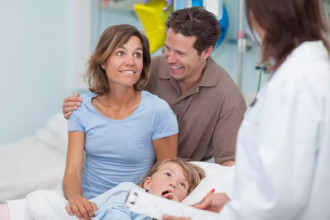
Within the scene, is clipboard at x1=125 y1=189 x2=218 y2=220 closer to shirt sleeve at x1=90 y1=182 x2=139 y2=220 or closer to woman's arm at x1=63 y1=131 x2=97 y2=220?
shirt sleeve at x1=90 y1=182 x2=139 y2=220

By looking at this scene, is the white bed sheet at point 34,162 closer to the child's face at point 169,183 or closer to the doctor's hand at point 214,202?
the child's face at point 169,183

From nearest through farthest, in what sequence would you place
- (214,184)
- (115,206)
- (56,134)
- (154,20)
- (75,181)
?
1. (115,206)
2. (214,184)
3. (75,181)
4. (154,20)
5. (56,134)

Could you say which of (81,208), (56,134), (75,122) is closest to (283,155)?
(81,208)

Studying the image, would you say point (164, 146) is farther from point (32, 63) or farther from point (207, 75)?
point (32, 63)

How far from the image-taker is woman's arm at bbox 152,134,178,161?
1.71 m

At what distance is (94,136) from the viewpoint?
5.45ft

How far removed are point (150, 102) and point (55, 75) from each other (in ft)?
Result: 6.48

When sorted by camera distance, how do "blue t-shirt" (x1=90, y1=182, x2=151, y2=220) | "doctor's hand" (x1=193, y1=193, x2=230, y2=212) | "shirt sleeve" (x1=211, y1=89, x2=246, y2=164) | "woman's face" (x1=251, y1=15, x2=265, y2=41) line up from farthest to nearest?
"shirt sleeve" (x1=211, y1=89, x2=246, y2=164) < "blue t-shirt" (x1=90, y1=182, x2=151, y2=220) < "doctor's hand" (x1=193, y1=193, x2=230, y2=212) < "woman's face" (x1=251, y1=15, x2=265, y2=41)

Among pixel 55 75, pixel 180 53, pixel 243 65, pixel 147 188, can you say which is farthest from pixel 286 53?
pixel 55 75

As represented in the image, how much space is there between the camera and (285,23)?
93 cm

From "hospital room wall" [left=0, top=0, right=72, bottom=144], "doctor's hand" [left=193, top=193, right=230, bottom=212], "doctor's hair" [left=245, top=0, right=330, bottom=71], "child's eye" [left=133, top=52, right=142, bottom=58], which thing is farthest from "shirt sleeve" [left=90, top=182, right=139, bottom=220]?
"hospital room wall" [left=0, top=0, right=72, bottom=144]

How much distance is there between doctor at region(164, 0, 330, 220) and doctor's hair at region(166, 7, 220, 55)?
3.24ft

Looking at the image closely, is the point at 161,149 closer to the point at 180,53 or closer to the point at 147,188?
the point at 147,188

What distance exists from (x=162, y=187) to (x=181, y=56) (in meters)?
0.75
